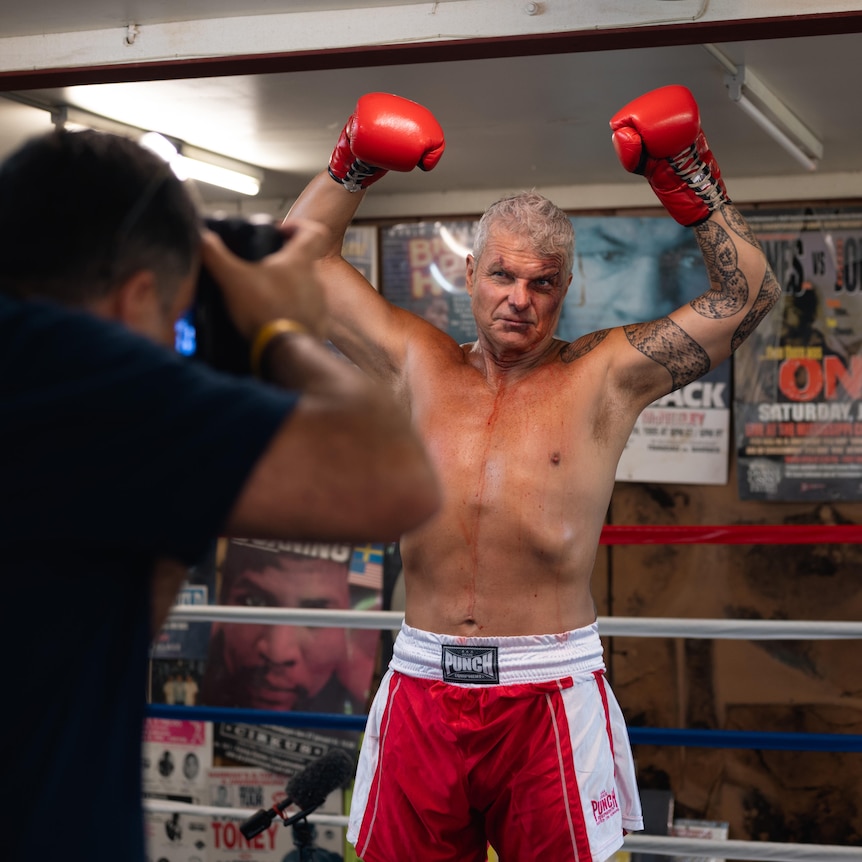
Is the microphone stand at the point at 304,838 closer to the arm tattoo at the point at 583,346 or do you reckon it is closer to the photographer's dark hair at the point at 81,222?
the arm tattoo at the point at 583,346

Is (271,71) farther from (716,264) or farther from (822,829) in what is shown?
(822,829)

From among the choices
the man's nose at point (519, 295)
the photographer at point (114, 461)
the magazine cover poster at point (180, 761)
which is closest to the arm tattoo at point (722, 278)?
the man's nose at point (519, 295)

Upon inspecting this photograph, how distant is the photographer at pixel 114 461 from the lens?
646 mm

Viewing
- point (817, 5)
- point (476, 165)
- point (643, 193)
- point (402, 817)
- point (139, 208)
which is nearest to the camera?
point (139, 208)

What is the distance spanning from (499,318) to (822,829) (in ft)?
8.88

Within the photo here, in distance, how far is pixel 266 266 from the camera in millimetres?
804

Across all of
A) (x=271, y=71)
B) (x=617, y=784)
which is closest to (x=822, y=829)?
(x=617, y=784)

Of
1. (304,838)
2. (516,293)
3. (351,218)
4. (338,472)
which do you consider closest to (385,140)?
(351,218)

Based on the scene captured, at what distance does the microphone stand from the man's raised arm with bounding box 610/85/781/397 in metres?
1.26

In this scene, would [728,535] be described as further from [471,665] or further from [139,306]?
[139,306]

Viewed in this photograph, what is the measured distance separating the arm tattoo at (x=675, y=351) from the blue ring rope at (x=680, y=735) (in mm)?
785

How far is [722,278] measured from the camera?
178 cm

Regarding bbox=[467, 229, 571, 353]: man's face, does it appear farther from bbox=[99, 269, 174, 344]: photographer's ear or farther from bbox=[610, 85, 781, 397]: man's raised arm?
bbox=[99, 269, 174, 344]: photographer's ear

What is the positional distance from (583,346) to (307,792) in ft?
4.10
